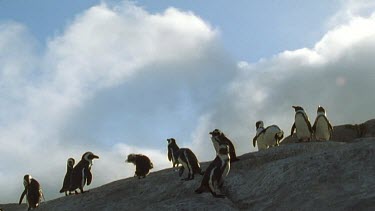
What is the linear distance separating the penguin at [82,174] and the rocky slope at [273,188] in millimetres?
1472

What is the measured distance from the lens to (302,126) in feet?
108

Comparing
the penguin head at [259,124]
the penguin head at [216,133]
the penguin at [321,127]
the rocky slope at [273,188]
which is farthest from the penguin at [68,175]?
the penguin at [321,127]

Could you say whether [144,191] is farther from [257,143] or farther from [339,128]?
[339,128]

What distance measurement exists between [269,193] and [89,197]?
25.3ft

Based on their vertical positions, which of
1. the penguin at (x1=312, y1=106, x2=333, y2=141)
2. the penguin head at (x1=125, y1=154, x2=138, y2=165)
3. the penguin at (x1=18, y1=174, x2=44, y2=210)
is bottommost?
the penguin at (x1=18, y1=174, x2=44, y2=210)

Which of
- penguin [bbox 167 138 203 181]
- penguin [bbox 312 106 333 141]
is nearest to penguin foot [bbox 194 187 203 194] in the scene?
penguin [bbox 167 138 203 181]

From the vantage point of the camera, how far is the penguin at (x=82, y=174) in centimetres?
2688

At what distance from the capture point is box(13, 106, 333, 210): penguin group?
2223 centimetres

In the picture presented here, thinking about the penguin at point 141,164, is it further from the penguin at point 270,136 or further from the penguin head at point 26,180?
the penguin at point 270,136

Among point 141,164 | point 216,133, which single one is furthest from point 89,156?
point 216,133

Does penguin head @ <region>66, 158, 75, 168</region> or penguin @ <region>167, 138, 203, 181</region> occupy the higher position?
penguin head @ <region>66, 158, 75, 168</region>

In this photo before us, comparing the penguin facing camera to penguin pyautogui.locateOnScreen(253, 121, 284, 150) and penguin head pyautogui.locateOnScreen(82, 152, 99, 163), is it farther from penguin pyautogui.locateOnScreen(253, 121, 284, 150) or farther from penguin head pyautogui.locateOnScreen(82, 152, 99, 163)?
penguin pyautogui.locateOnScreen(253, 121, 284, 150)

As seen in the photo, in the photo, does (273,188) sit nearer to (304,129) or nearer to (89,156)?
(89,156)

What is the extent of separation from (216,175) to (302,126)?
12.1 m
